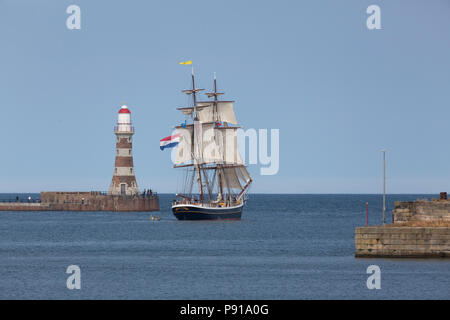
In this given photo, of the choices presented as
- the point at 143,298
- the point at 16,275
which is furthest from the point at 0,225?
the point at 143,298

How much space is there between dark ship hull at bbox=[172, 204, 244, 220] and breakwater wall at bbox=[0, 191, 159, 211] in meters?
25.6

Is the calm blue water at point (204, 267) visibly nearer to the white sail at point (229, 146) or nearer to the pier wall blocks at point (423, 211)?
the pier wall blocks at point (423, 211)

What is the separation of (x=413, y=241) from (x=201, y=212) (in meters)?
63.6

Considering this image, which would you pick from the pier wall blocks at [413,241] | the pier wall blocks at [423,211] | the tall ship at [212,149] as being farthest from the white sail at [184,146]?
the pier wall blocks at [413,241]

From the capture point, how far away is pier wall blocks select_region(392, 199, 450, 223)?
59250 mm

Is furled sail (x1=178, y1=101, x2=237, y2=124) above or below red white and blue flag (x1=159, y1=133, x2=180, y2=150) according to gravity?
above

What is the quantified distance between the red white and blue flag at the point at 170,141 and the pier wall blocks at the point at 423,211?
201 ft

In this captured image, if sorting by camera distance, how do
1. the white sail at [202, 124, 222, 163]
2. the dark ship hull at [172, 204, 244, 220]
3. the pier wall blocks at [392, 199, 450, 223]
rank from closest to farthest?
the pier wall blocks at [392, 199, 450, 223] < the dark ship hull at [172, 204, 244, 220] < the white sail at [202, 124, 222, 163]

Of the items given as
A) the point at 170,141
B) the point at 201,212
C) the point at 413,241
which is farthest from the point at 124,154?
the point at 413,241

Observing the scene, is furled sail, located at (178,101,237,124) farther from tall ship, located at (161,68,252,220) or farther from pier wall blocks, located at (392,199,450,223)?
pier wall blocks, located at (392,199,450,223)

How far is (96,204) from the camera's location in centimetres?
14425

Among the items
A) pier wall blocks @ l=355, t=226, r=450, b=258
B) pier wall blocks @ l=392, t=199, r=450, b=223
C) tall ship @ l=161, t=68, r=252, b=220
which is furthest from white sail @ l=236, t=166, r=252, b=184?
pier wall blocks @ l=355, t=226, r=450, b=258
